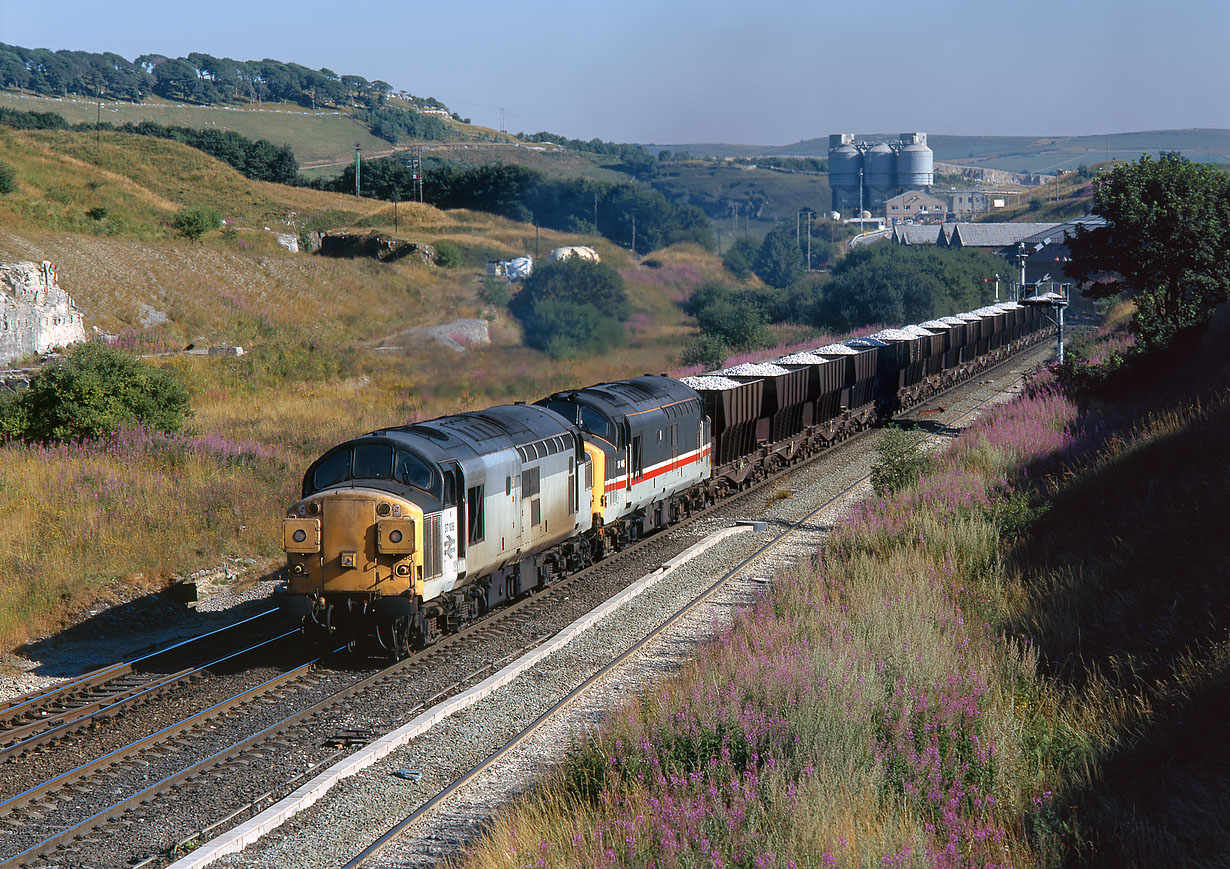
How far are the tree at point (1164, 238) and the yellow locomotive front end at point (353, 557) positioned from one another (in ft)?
99.9

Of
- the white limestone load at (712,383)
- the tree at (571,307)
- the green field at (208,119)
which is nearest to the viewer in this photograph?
the white limestone load at (712,383)

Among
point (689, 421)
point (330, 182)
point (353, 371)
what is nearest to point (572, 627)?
point (689, 421)

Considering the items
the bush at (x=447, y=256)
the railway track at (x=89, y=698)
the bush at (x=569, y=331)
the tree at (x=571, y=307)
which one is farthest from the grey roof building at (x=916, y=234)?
the railway track at (x=89, y=698)

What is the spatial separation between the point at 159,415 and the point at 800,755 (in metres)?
25.8

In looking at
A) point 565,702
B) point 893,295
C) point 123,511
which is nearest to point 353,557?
point 565,702

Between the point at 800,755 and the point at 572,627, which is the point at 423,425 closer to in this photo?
the point at 572,627

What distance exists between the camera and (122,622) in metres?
20.0

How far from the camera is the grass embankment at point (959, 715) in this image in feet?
28.7

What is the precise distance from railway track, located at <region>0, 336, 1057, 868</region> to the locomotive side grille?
5.29 feet

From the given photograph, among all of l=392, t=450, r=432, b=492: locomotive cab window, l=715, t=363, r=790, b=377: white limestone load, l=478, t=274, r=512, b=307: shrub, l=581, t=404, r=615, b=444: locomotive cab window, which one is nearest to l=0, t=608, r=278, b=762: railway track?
l=392, t=450, r=432, b=492: locomotive cab window

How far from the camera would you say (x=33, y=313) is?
45719 millimetres

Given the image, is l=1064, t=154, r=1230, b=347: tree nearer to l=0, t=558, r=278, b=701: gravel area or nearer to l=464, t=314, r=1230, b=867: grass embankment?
l=464, t=314, r=1230, b=867: grass embankment

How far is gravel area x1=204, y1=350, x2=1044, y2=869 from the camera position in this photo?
10.8 m

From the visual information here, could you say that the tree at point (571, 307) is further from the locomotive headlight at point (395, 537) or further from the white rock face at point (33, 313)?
the locomotive headlight at point (395, 537)
